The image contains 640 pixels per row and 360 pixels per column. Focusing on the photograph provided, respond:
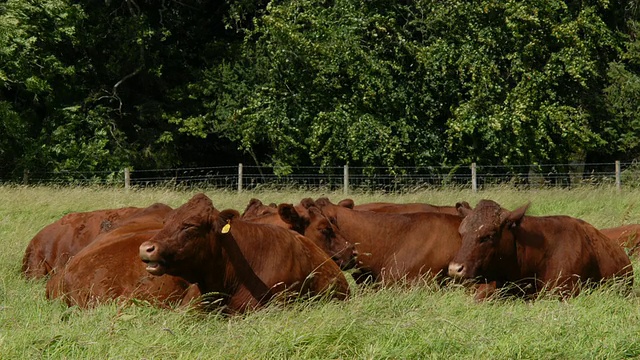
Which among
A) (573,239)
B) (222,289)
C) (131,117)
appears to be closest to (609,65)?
(131,117)

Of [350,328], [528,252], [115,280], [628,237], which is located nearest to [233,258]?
[115,280]

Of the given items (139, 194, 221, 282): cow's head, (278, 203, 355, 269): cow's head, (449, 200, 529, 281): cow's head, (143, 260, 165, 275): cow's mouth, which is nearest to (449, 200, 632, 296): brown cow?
(449, 200, 529, 281): cow's head

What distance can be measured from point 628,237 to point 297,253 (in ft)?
17.2

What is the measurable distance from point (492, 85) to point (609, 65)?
4.97m

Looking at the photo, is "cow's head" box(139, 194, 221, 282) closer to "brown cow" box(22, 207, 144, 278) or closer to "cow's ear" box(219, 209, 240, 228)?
"cow's ear" box(219, 209, 240, 228)

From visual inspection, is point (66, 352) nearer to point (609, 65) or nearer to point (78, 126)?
point (78, 126)

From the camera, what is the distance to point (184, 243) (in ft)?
23.2

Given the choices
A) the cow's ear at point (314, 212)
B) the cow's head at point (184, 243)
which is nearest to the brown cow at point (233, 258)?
the cow's head at point (184, 243)

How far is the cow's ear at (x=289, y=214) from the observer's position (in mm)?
9445

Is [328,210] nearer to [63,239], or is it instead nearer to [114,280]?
[114,280]

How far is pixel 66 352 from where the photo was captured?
5820mm

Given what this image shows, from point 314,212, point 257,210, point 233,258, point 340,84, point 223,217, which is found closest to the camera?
point 223,217

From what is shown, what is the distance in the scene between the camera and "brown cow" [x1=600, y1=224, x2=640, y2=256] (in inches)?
448

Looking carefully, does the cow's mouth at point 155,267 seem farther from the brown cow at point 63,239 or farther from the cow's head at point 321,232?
the brown cow at point 63,239
